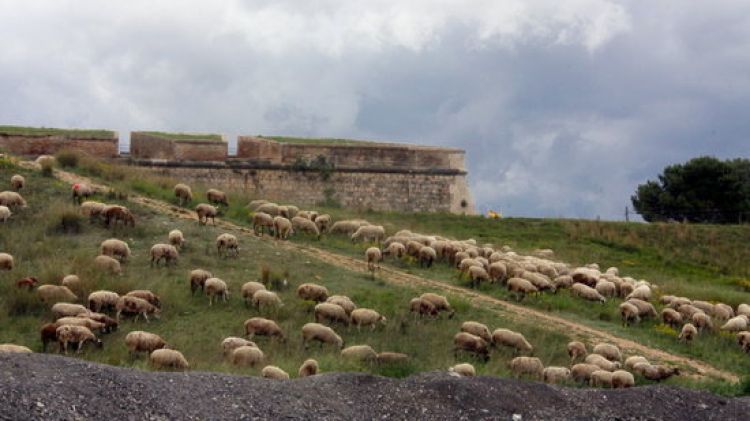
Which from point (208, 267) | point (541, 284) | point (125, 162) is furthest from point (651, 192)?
point (208, 267)

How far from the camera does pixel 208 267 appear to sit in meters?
17.9

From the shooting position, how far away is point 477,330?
1501 cm

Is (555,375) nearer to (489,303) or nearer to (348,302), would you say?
(348,302)

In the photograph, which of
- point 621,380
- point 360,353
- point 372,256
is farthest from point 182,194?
point 621,380

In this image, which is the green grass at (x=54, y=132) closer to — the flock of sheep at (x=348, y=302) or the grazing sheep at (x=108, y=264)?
the flock of sheep at (x=348, y=302)

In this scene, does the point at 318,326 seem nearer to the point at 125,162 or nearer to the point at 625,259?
the point at 625,259

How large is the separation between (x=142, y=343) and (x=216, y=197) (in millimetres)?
11085

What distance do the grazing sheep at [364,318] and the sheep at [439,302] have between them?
50.4 inches

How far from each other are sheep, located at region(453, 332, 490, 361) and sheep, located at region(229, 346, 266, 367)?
2.78 metres

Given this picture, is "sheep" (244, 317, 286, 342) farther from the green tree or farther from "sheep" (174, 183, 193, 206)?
the green tree

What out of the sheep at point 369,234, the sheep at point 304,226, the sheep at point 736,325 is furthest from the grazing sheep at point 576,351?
the sheep at point 304,226

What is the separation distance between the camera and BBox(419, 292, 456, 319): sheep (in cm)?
1634

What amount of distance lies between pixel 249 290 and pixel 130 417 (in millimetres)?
6733

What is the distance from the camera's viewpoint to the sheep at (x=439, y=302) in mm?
16344
